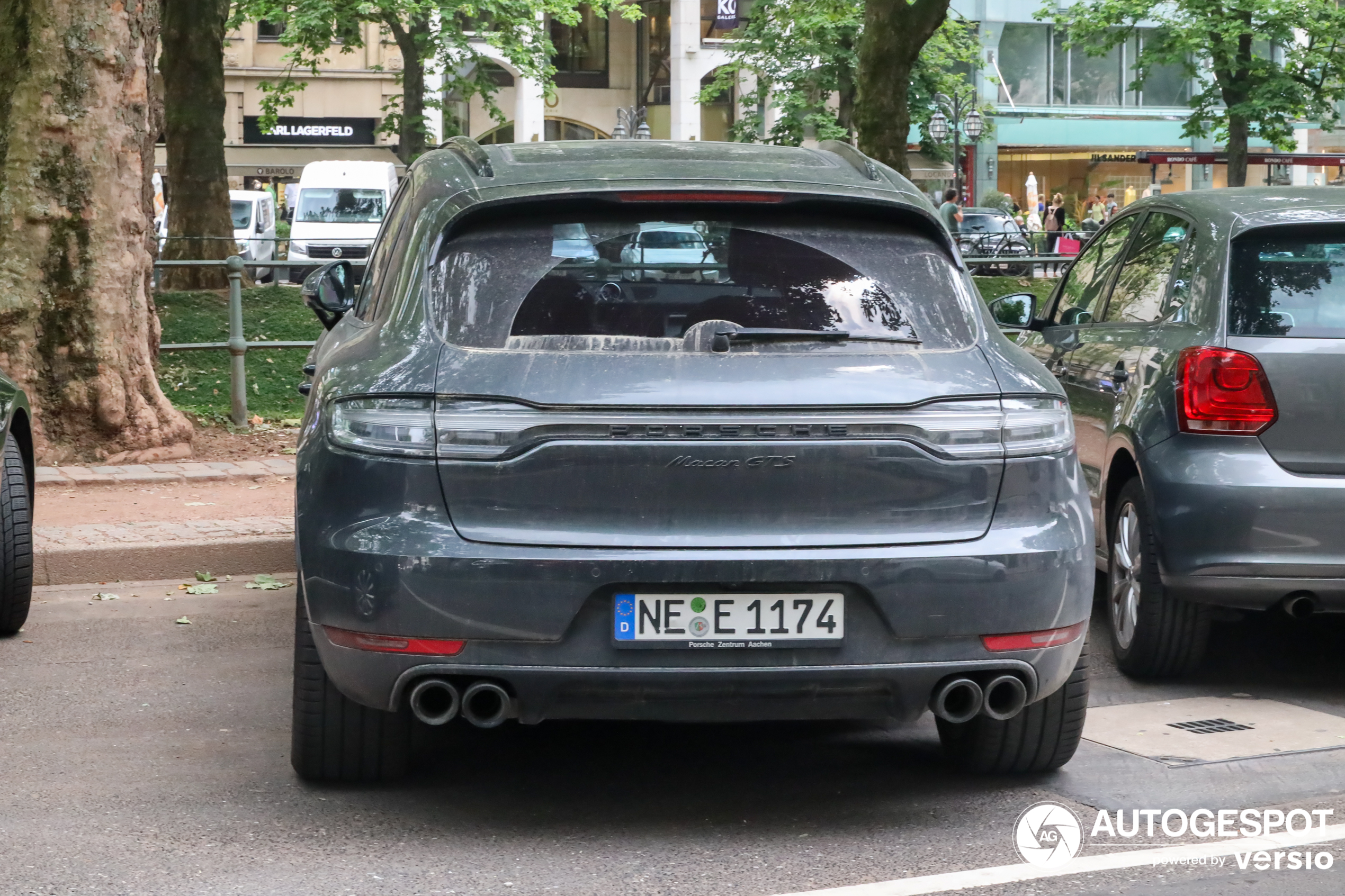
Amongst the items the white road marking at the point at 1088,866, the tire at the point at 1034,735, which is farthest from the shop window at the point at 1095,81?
the white road marking at the point at 1088,866

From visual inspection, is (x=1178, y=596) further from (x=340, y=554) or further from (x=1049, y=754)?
(x=340, y=554)

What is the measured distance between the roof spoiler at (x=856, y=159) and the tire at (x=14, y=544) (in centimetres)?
321

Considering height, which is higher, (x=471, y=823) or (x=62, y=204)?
(x=62, y=204)

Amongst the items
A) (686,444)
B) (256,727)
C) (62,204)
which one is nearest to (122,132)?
(62,204)

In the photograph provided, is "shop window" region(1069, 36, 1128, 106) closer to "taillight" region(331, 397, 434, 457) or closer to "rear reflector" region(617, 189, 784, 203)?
"rear reflector" region(617, 189, 784, 203)

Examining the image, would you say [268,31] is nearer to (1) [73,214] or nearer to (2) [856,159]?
(1) [73,214]

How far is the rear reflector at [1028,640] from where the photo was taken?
13.9 ft

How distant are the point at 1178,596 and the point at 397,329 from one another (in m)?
2.88

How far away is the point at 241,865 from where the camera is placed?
13.6 feet

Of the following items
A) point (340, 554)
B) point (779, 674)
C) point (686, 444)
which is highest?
point (686, 444)

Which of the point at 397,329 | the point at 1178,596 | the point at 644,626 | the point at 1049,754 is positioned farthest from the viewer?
the point at 1178,596

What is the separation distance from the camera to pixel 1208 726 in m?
5.62

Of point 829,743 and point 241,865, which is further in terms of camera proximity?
point 829,743

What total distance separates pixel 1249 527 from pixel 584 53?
55.2 meters
